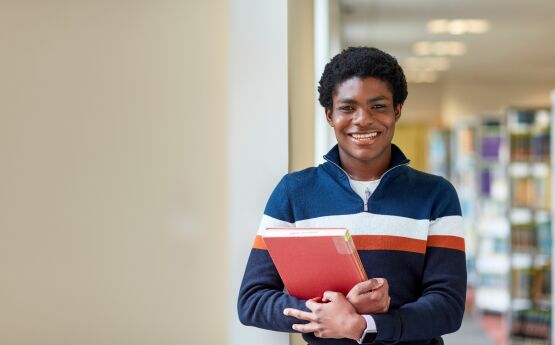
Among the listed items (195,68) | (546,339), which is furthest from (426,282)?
(546,339)

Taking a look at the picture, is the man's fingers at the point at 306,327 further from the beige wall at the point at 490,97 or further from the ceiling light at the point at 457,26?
the beige wall at the point at 490,97

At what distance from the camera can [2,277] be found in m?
1.88

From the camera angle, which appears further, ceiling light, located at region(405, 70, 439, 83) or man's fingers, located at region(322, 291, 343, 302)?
ceiling light, located at region(405, 70, 439, 83)

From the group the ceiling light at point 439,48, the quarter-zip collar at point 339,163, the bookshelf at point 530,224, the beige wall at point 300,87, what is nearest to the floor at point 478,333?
the bookshelf at point 530,224

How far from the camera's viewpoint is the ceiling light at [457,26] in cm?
692

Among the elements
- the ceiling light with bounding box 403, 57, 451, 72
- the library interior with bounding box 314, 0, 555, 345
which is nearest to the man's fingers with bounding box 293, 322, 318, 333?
the library interior with bounding box 314, 0, 555, 345

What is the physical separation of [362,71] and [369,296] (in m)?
0.45

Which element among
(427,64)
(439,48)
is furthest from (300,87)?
(427,64)

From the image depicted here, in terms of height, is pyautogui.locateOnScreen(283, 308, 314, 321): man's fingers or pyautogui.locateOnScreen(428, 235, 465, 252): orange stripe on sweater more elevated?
pyautogui.locateOnScreen(428, 235, 465, 252): orange stripe on sweater

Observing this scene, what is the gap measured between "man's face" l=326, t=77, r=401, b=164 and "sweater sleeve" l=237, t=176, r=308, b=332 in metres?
0.18

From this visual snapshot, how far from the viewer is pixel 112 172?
1908 millimetres

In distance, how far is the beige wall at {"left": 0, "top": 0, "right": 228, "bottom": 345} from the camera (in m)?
1.89

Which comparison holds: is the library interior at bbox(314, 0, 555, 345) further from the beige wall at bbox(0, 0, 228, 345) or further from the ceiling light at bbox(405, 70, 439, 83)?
the beige wall at bbox(0, 0, 228, 345)

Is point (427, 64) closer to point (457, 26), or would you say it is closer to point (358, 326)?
point (457, 26)
